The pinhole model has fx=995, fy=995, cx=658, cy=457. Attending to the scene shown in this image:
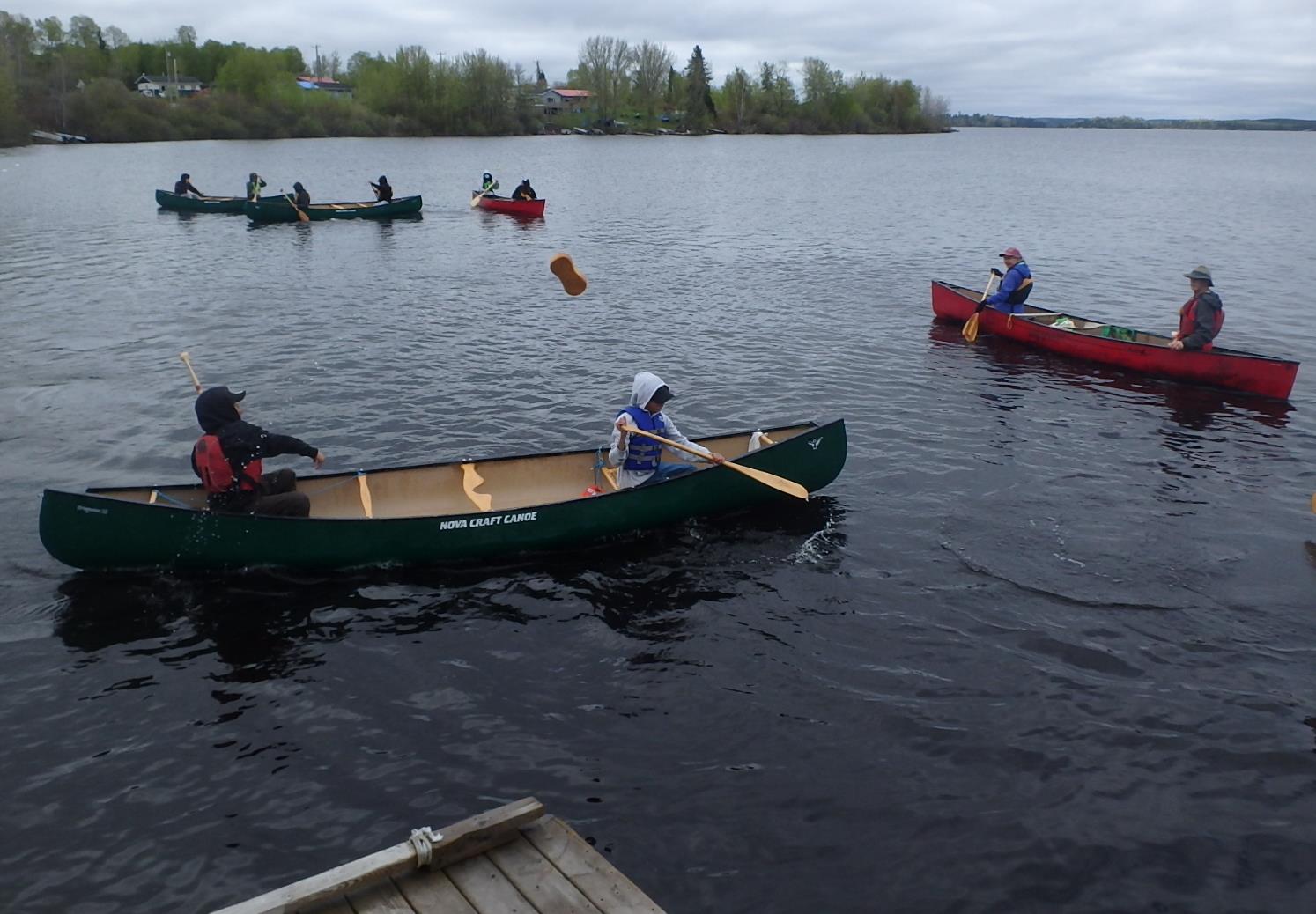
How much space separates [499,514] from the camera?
11.8 m

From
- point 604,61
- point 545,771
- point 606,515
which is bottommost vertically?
point 545,771

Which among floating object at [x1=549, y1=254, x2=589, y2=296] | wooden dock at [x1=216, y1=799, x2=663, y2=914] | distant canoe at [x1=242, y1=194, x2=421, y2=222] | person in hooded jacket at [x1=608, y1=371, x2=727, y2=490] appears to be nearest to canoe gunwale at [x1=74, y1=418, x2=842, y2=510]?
person in hooded jacket at [x1=608, y1=371, x2=727, y2=490]

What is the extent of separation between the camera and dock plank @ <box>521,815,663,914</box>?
20.2ft

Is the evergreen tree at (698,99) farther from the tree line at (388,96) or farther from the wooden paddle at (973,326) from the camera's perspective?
the wooden paddle at (973,326)

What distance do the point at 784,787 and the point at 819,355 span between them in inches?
575

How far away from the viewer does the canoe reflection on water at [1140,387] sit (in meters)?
17.8

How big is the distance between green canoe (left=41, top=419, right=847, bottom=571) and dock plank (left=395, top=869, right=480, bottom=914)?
5636 millimetres

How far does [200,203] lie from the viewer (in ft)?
137

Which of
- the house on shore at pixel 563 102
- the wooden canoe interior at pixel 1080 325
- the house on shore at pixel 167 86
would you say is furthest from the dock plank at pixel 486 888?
the house on shore at pixel 563 102

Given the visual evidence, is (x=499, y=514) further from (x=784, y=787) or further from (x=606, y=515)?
(x=784, y=787)

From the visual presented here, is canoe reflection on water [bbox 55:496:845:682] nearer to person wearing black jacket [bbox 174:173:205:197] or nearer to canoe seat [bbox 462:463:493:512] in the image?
canoe seat [bbox 462:463:493:512]

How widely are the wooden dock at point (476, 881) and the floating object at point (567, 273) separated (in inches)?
518

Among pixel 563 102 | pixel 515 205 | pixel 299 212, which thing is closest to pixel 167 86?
pixel 563 102

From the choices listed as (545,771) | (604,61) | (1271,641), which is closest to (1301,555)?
(1271,641)
